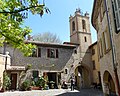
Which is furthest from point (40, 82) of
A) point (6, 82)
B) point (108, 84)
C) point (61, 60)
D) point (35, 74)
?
point (108, 84)

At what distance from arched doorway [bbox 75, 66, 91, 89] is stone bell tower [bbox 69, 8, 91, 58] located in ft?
13.4

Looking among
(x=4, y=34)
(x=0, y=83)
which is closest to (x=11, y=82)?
(x=0, y=83)

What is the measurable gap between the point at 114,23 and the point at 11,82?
2026 centimetres

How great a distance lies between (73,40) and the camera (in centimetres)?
3762

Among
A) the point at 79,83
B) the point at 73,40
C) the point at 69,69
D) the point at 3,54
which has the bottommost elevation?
the point at 79,83

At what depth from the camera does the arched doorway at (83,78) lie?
32.5m

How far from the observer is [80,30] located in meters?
36.8

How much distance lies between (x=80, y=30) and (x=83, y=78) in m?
10.5

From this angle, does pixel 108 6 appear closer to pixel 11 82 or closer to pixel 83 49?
pixel 11 82

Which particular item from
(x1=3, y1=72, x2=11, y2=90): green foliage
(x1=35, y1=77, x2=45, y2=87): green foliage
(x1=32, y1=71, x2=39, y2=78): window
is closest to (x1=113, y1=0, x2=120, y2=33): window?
(x1=3, y1=72, x2=11, y2=90): green foliage

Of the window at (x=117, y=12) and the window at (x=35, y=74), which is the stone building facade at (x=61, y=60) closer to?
the window at (x=35, y=74)

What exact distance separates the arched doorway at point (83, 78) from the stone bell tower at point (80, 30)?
13.4ft

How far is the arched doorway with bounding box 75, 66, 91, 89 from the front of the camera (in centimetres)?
3253

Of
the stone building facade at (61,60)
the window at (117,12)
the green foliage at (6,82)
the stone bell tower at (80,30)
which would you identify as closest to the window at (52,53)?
the stone building facade at (61,60)
